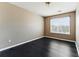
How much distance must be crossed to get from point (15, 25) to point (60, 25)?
3.65 metres

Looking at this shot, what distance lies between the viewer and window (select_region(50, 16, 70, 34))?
209 inches

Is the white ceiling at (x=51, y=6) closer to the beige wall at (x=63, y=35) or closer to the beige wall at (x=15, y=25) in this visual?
the beige wall at (x=15, y=25)

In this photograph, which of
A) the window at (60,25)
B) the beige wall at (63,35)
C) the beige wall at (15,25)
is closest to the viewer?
the beige wall at (15,25)

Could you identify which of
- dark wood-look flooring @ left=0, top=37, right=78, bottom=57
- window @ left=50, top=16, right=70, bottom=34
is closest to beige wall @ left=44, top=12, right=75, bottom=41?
window @ left=50, top=16, right=70, bottom=34

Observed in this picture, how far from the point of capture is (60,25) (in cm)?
588

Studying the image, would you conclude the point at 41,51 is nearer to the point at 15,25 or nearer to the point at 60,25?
the point at 15,25

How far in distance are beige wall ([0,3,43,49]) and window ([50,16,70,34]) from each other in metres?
1.95

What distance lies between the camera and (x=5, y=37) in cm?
336

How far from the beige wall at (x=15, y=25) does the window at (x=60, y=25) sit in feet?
6.41

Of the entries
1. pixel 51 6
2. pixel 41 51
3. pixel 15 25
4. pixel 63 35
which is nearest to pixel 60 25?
pixel 63 35

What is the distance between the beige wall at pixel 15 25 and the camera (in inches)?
128

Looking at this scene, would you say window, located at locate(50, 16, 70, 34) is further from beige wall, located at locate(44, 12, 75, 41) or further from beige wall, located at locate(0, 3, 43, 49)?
beige wall, located at locate(0, 3, 43, 49)

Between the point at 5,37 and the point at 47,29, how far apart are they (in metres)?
4.14

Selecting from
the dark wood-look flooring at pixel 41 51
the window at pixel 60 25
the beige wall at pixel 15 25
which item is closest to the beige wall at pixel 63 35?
the window at pixel 60 25
